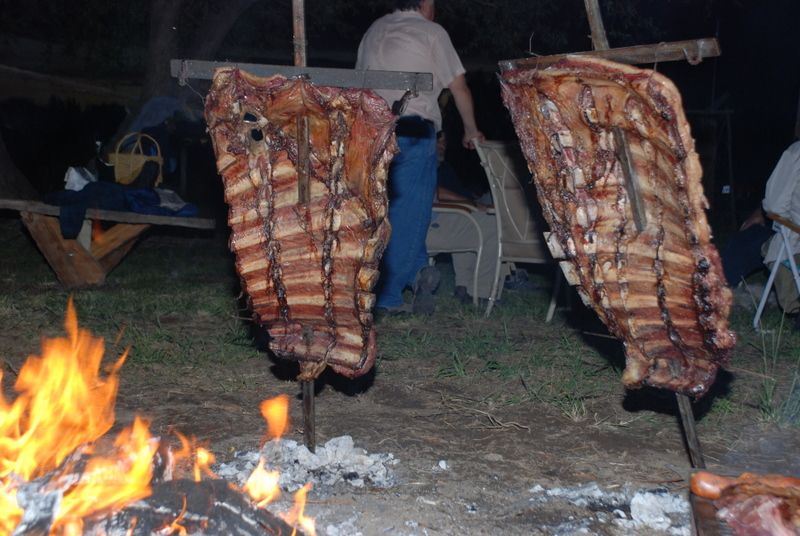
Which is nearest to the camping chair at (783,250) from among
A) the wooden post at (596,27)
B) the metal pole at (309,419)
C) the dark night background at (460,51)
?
the wooden post at (596,27)

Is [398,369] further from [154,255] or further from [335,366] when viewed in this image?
[154,255]

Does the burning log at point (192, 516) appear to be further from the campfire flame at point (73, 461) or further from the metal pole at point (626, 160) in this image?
the metal pole at point (626, 160)

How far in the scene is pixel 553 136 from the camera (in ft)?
11.5

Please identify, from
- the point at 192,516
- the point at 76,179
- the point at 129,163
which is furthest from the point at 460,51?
the point at 192,516

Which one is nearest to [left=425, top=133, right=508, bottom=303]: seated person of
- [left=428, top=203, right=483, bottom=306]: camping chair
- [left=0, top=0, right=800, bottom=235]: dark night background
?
[left=428, top=203, right=483, bottom=306]: camping chair

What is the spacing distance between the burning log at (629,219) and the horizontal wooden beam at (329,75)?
408mm

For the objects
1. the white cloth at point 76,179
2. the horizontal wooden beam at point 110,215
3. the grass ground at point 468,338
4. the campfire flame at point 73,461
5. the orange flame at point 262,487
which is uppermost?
the white cloth at point 76,179

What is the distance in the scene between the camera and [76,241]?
828 cm

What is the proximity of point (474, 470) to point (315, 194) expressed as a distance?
1.48 m

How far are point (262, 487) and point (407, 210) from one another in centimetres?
381

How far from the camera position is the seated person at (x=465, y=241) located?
7836 millimetres

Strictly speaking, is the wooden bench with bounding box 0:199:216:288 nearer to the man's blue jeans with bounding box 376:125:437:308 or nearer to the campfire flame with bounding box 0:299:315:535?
the man's blue jeans with bounding box 376:125:437:308

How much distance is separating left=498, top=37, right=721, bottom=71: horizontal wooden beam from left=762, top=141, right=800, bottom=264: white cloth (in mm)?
4065

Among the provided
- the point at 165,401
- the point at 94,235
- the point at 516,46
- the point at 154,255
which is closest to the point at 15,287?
the point at 94,235
